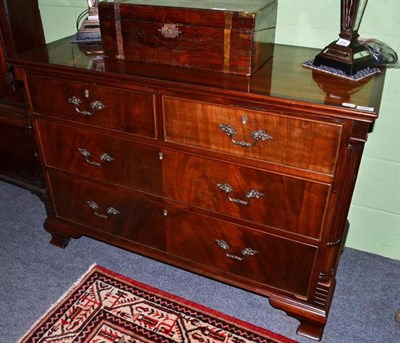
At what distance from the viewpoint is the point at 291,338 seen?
5.25ft

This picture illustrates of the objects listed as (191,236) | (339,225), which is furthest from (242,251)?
(339,225)

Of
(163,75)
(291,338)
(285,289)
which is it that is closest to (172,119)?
(163,75)

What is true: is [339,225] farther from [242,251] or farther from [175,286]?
[175,286]

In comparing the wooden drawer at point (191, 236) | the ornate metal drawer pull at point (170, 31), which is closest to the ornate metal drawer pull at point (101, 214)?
the wooden drawer at point (191, 236)

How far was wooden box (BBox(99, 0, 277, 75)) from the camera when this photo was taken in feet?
4.26

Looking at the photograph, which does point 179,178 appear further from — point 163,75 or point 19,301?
point 19,301

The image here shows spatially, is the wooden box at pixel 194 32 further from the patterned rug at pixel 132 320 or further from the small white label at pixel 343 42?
the patterned rug at pixel 132 320

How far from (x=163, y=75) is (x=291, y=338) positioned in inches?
42.5

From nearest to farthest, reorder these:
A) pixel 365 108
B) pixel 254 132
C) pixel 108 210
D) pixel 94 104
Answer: pixel 365 108, pixel 254 132, pixel 94 104, pixel 108 210

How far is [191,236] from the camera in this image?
162cm

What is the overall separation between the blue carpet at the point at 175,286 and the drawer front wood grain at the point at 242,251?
198 mm

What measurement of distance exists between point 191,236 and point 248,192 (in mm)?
348

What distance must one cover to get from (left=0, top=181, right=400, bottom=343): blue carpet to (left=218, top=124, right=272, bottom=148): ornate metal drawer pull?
766mm

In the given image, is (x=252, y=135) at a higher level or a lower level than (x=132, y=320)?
higher
